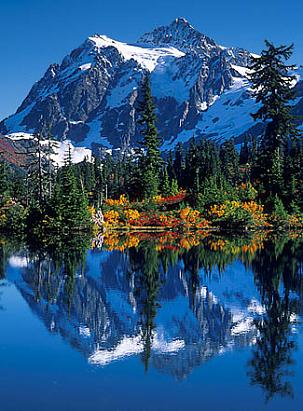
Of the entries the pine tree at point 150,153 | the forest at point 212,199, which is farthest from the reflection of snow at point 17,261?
the pine tree at point 150,153

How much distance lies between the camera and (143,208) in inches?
2061

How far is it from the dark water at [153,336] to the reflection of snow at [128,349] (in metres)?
0.02

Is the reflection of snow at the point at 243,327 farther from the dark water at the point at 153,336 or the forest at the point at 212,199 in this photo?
the forest at the point at 212,199

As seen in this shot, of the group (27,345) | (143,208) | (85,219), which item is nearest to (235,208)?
(143,208)

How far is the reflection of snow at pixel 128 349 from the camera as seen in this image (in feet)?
36.3

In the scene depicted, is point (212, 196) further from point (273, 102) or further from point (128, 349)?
point (128, 349)

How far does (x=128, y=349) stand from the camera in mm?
11719

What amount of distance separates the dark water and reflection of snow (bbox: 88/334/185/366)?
0.08 feet

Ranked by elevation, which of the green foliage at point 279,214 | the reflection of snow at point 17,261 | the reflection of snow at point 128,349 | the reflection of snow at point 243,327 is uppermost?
the green foliage at point 279,214

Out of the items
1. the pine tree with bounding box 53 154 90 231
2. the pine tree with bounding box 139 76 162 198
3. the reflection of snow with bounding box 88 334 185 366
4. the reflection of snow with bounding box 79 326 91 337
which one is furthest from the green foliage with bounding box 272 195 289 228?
the reflection of snow with bounding box 88 334 185 366

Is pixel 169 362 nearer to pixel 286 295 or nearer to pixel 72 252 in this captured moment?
pixel 286 295

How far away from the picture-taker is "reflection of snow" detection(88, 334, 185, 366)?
11.1 metres

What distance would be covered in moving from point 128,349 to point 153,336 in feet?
3.50

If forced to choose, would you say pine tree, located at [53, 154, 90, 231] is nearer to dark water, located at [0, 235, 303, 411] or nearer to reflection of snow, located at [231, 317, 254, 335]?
dark water, located at [0, 235, 303, 411]
